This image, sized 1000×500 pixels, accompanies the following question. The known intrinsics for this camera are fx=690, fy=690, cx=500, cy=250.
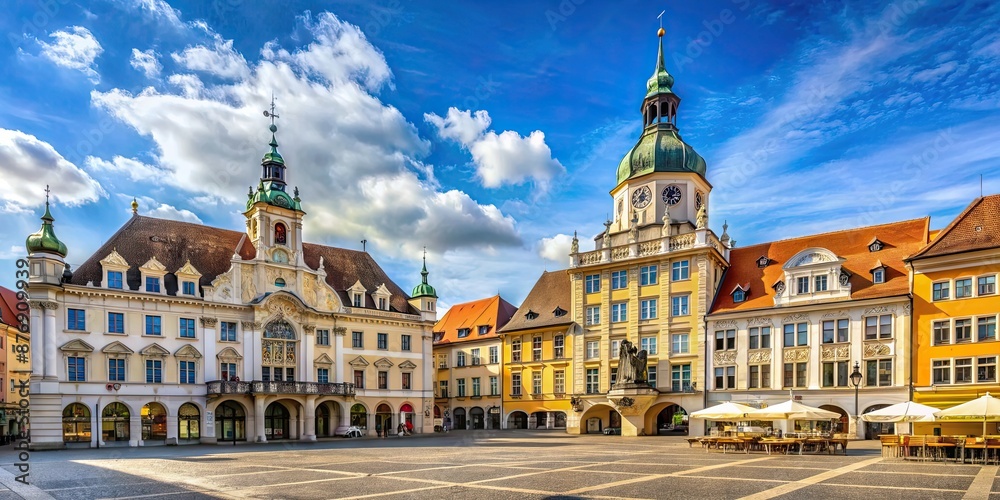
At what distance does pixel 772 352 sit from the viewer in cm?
4412

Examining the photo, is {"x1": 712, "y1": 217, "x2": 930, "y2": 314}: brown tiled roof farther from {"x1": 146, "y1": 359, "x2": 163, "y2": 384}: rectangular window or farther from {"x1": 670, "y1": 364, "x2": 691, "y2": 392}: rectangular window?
{"x1": 146, "y1": 359, "x2": 163, "y2": 384}: rectangular window

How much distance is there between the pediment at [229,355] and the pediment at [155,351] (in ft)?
11.2

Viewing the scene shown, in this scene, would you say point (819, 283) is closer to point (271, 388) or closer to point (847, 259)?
point (847, 259)

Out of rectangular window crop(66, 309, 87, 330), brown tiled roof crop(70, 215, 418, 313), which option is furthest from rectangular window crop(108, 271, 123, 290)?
rectangular window crop(66, 309, 87, 330)

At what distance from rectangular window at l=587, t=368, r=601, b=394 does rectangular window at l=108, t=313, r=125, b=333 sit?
32.2 metres

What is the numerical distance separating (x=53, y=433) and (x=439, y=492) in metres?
34.9

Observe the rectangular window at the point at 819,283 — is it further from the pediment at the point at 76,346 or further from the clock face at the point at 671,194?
the pediment at the point at 76,346

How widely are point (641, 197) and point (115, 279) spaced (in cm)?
3730

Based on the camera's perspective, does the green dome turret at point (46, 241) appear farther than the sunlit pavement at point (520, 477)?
Yes

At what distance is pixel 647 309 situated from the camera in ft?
164

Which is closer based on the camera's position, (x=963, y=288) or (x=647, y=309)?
(x=963, y=288)

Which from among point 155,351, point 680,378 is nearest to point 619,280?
point 680,378

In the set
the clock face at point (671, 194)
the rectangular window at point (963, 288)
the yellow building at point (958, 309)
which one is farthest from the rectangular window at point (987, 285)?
the clock face at point (671, 194)

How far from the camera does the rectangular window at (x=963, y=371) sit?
36.1 meters
